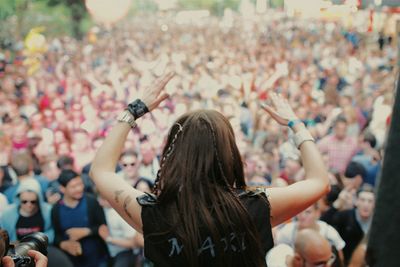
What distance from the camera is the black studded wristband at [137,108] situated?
1916 mm

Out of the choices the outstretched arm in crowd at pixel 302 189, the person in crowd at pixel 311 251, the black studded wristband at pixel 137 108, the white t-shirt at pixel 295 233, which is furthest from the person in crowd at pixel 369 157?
the black studded wristband at pixel 137 108

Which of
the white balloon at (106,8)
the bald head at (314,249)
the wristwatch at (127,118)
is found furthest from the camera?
the white balloon at (106,8)

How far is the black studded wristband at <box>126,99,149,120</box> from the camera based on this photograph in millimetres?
1916

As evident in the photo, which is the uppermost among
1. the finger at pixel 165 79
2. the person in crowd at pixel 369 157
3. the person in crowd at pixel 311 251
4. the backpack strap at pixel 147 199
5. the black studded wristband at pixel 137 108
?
the finger at pixel 165 79

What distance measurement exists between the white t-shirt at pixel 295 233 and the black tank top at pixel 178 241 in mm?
2198

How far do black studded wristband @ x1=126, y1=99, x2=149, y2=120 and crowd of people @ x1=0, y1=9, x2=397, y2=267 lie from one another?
0.57 metres

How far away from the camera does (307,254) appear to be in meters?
2.96

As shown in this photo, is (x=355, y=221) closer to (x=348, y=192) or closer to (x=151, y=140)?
(x=348, y=192)

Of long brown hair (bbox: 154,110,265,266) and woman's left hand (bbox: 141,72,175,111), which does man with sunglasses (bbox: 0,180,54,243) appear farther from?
long brown hair (bbox: 154,110,265,266)

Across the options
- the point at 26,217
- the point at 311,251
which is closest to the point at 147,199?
the point at 311,251

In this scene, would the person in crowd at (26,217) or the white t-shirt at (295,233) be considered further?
the person in crowd at (26,217)

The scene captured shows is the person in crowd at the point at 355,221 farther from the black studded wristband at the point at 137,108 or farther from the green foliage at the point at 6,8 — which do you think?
the green foliage at the point at 6,8

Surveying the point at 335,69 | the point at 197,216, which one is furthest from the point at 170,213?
the point at 335,69

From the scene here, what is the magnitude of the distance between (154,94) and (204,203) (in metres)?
0.54
